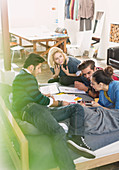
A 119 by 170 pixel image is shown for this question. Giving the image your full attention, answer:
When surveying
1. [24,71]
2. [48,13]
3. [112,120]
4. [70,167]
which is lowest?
[70,167]

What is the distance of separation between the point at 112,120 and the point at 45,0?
727 cm

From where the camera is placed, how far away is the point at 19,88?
7.16 ft

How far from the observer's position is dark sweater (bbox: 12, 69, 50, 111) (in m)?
2.18

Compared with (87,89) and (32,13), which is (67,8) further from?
(87,89)

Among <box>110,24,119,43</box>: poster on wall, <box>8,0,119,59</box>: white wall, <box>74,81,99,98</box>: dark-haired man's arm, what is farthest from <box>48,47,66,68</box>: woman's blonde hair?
<box>8,0,119,59</box>: white wall

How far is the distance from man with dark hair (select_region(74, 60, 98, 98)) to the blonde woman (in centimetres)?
20

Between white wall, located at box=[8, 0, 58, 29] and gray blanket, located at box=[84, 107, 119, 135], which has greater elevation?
white wall, located at box=[8, 0, 58, 29]

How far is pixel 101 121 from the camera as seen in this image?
2184 millimetres

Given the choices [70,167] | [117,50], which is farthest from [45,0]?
[70,167]

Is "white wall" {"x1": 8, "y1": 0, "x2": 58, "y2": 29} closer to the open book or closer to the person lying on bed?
the open book

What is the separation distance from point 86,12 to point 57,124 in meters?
5.50

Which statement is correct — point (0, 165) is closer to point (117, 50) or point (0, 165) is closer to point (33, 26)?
point (117, 50)

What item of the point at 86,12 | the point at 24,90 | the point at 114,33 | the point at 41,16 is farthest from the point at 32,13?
the point at 24,90

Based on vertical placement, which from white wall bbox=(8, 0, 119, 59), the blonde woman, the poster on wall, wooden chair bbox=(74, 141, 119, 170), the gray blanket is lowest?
wooden chair bbox=(74, 141, 119, 170)
